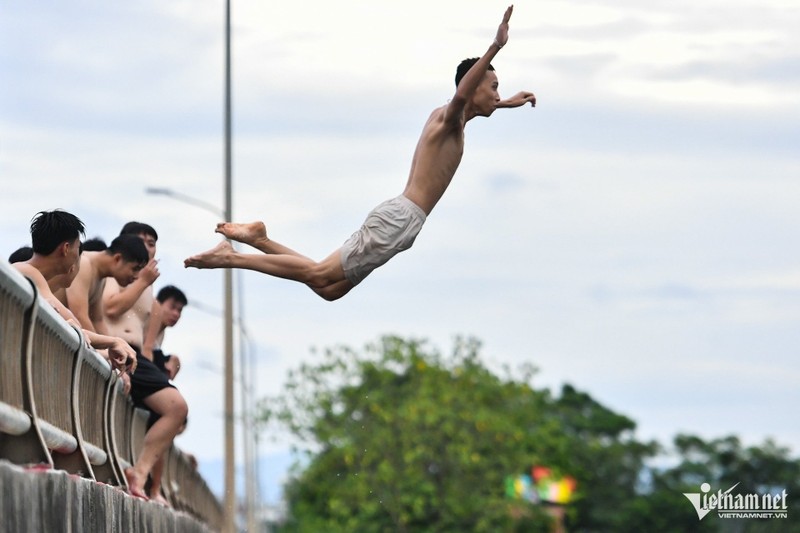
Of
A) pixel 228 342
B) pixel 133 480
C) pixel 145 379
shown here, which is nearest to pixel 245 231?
pixel 145 379

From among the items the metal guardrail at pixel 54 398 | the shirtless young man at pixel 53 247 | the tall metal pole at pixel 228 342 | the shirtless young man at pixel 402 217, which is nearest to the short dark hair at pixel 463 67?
the shirtless young man at pixel 402 217

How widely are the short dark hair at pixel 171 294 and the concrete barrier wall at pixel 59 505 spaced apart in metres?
5.56

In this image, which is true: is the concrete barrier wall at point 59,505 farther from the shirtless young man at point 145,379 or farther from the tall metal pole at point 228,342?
the tall metal pole at point 228,342

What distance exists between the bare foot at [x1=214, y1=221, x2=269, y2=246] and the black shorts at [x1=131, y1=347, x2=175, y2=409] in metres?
1.29

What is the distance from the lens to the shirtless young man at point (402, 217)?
507 inches

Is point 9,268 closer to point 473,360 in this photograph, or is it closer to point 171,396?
point 171,396

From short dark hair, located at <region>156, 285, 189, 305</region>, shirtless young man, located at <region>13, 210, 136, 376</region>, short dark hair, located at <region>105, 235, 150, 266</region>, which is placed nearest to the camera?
shirtless young man, located at <region>13, 210, 136, 376</region>

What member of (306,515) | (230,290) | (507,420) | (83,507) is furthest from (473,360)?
(83,507)

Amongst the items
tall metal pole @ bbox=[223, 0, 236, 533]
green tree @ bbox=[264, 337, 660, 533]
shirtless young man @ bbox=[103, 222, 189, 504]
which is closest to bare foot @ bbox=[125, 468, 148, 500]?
shirtless young man @ bbox=[103, 222, 189, 504]

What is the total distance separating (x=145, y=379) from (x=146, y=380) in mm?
12

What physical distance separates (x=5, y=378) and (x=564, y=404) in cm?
12865

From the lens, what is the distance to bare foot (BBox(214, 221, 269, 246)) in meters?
12.8

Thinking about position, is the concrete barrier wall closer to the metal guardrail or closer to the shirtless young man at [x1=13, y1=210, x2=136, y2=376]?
the metal guardrail

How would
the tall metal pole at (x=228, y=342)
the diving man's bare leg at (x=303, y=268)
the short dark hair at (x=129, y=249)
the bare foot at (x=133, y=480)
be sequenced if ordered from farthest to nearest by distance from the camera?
the tall metal pole at (x=228, y=342)
the bare foot at (x=133, y=480)
the diving man's bare leg at (x=303, y=268)
the short dark hair at (x=129, y=249)
